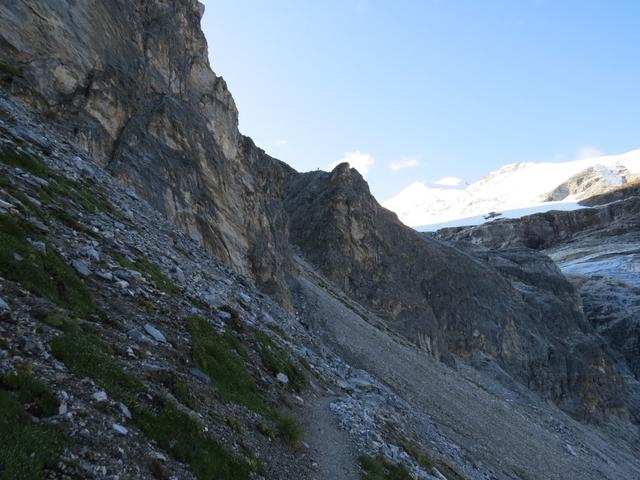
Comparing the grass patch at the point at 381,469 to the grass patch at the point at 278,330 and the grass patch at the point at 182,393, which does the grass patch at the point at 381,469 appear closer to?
the grass patch at the point at 182,393

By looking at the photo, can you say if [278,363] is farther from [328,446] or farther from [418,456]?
[418,456]

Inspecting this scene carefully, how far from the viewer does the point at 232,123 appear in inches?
2304

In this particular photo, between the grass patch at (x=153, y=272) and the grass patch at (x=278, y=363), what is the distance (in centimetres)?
480

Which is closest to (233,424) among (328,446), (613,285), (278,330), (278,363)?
(328,446)

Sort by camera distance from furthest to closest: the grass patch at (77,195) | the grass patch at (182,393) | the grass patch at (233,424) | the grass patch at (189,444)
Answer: the grass patch at (77,195), the grass patch at (233,424), the grass patch at (182,393), the grass patch at (189,444)

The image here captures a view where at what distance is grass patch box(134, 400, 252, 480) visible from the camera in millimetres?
11633

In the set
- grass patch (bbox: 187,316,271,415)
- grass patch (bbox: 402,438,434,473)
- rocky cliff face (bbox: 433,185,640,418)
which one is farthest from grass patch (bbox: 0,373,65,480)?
rocky cliff face (bbox: 433,185,640,418)

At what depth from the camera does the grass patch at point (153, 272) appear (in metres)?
19.8

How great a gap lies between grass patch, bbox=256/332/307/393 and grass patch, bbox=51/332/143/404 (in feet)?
33.5

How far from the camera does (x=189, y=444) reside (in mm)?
12289

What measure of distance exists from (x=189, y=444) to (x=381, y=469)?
8.93m

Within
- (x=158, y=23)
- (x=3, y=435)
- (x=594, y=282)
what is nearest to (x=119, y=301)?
(x=3, y=435)

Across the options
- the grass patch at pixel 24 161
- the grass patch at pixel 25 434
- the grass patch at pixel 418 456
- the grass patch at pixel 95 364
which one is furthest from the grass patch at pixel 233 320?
the grass patch at pixel 25 434

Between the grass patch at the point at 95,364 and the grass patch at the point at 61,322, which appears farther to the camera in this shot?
the grass patch at the point at 61,322
